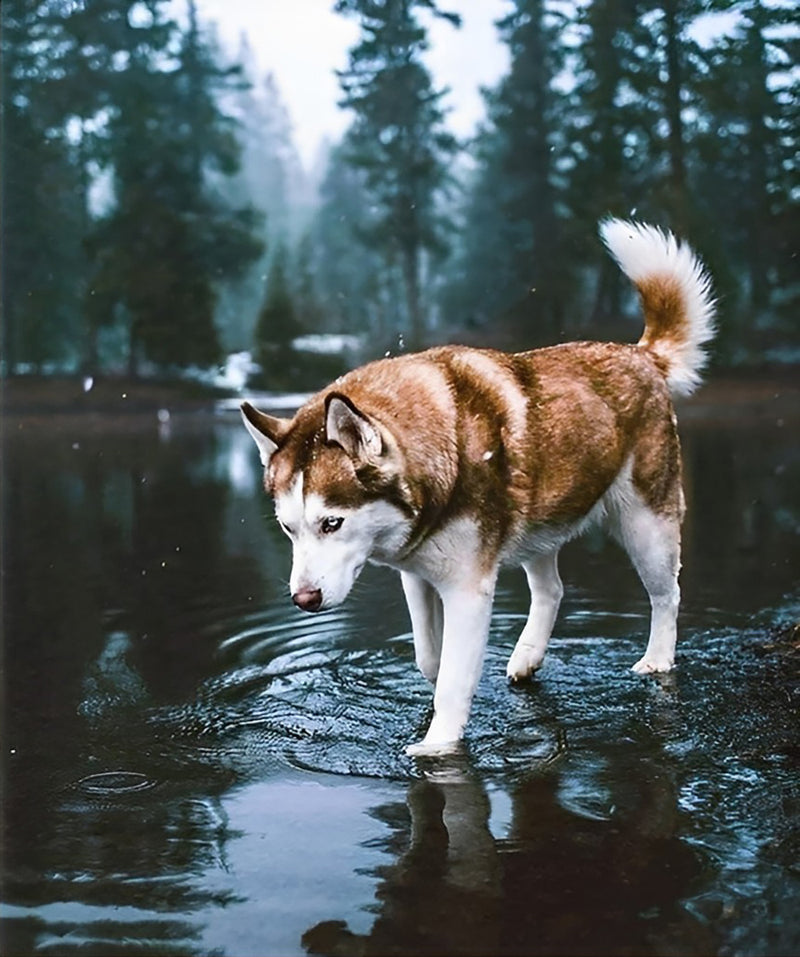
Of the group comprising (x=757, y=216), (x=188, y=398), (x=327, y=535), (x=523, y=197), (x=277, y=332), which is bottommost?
(x=327, y=535)

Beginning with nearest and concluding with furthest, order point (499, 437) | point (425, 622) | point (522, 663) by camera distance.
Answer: point (499, 437) < point (425, 622) < point (522, 663)

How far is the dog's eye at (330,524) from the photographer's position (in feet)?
14.2

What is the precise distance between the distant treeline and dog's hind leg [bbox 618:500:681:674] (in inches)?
678

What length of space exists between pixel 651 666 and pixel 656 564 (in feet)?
1.56

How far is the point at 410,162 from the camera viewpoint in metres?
29.7

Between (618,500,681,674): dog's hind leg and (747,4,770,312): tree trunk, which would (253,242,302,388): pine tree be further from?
(618,500,681,674): dog's hind leg

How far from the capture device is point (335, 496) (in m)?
4.32

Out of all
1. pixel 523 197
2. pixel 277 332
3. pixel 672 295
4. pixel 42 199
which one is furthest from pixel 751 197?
pixel 672 295

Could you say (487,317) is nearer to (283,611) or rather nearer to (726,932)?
(283,611)

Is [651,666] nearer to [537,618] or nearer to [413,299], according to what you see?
[537,618]

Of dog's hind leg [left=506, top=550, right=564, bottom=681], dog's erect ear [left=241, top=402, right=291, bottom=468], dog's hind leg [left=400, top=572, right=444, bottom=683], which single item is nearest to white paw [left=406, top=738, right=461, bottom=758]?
dog's hind leg [left=400, top=572, right=444, bottom=683]

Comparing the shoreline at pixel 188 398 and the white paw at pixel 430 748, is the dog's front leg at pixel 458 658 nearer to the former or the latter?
the white paw at pixel 430 748

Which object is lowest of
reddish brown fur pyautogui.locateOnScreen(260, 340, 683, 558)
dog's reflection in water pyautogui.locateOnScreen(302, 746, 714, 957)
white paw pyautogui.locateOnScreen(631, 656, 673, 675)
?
dog's reflection in water pyautogui.locateOnScreen(302, 746, 714, 957)

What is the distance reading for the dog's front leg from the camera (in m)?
4.73
